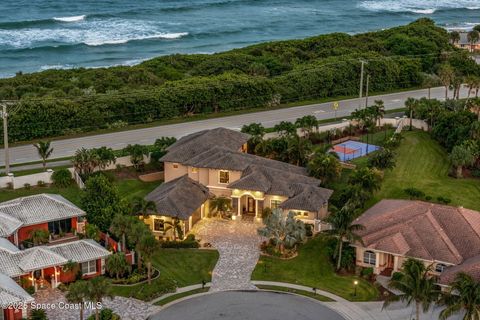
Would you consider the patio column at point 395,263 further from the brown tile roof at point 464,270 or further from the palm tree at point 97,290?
the palm tree at point 97,290

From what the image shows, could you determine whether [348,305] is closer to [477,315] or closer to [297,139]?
[477,315]

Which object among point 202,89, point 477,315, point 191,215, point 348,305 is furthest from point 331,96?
point 477,315

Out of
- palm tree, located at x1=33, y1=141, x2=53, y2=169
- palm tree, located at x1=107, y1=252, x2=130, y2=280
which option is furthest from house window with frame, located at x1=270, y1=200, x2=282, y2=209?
palm tree, located at x1=33, y1=141, x2=53, y2=169

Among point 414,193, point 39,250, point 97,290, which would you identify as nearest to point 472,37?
point 414,193

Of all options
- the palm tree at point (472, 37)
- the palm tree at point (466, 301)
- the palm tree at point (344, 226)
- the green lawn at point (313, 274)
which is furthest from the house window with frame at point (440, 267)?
the palm tree at point (472, 37)

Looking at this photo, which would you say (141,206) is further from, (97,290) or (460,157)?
(460,157)

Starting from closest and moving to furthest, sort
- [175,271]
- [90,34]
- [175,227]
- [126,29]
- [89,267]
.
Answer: [89,267], [175,271], [175,227], [90,34], [126,29]

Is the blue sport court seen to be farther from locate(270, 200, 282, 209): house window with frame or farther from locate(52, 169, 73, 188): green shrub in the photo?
locate(52, 169, 73, 188): green shrub
